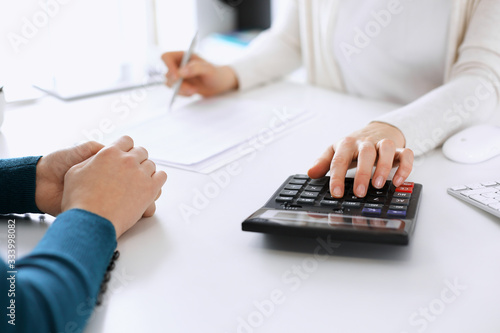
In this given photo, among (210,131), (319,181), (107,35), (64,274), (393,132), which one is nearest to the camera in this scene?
(64,274)

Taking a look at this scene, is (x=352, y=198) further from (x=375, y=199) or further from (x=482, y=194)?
Answer: (x=482, y=194)

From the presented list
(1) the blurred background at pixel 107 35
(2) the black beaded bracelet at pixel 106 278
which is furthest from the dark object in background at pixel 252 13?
(2) the black beaded bracelet at pixel 106 278

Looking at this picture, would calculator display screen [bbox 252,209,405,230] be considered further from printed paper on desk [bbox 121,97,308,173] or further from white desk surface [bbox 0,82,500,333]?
printed paper on desk [bbox 121,97,308,173]

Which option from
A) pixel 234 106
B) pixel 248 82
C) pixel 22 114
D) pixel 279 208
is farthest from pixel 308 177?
pixel 22 114

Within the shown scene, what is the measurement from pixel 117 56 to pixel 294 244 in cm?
127

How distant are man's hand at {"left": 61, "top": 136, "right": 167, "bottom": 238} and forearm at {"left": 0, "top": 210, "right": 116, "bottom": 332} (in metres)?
0.03

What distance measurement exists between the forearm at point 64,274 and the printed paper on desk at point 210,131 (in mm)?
281

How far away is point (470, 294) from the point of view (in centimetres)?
45

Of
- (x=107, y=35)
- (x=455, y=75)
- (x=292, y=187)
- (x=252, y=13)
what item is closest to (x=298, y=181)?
(x=292, y=187)

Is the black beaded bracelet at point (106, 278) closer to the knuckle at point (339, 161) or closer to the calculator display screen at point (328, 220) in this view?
the calculator display screen at point (328, 220)

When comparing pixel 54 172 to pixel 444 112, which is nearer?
pixel 54 172

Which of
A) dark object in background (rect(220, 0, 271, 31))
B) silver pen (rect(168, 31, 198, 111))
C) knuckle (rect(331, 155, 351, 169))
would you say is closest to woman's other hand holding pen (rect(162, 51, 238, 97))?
silver pen (rect(168, 31, 198, 111))

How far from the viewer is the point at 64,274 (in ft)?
1.43

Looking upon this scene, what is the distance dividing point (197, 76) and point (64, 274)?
2.54 feet
